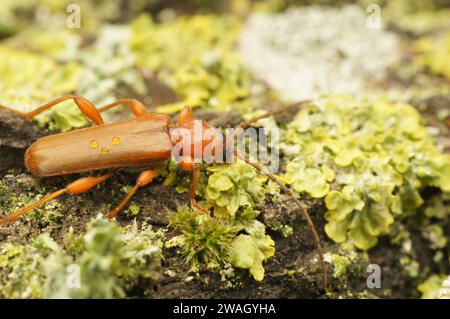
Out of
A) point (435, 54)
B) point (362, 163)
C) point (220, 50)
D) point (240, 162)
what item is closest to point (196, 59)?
point (220, 50)

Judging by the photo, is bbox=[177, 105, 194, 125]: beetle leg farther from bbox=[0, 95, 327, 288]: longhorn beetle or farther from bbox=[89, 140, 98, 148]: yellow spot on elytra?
bbox=[89, 140, 98, 148]: yellow spot on elytra

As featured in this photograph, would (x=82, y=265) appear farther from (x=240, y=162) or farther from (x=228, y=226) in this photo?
(x=240, y=162)

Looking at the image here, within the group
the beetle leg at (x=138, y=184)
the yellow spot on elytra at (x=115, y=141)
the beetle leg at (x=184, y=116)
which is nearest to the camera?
the beetle leg at (x=138, y=184)

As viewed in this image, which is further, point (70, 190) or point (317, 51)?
point (317, 51)

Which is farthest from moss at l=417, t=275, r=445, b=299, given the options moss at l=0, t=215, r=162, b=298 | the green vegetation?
moss at l=0, t=215, r=162, b=298

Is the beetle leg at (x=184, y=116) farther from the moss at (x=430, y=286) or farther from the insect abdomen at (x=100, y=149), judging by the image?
the moss at (x=430, y=286)

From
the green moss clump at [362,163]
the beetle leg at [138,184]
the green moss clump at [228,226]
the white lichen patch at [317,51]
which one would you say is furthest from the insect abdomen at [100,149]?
the white lichen patch at [317,51]
